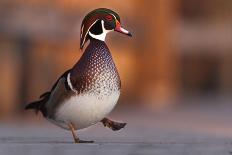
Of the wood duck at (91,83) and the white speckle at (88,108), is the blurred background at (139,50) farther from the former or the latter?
the white speckle at (88,108)

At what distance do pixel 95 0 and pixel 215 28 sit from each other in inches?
640

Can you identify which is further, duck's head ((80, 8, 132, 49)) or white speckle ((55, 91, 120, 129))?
duck's head ((80, 8, 132, 49))

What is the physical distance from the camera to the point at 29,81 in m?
26.3

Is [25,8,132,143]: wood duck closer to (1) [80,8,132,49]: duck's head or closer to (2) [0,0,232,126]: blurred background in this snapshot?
(1) [80,8,132,49]: duck's head

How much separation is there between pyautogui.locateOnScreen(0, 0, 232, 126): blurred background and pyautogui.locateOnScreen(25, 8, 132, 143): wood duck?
59.5 ft

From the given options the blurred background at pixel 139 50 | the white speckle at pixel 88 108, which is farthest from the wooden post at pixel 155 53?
the white speckle at pixel 88 108

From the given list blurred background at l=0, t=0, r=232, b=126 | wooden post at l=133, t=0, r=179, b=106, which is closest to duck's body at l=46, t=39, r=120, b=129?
blurred background at l=0, t=0, r=232, b=126

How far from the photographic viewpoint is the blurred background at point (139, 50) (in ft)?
83.2

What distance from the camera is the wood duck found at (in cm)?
582

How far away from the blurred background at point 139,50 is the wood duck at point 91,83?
18127 millimetres

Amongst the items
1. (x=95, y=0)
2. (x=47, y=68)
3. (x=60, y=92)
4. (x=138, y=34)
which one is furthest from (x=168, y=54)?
(x=60, y=92)

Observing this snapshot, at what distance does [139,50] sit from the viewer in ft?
119

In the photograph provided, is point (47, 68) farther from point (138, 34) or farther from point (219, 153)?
point (219, 153)

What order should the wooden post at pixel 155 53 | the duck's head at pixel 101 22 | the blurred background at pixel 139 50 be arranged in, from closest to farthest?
the duck's head at pixel 101 22 < the blurred background at pixel 139 50 < the wooden post at pixel 155 53
